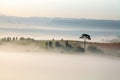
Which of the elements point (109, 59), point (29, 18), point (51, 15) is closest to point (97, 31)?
point (109, 59)

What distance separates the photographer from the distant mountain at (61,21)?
1.65m

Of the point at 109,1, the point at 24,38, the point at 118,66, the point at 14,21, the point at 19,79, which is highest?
the point at 109,1

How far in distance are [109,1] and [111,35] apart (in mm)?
259

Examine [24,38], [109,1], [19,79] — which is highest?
[109,1]

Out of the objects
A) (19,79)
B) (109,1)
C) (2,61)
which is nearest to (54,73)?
(19,79)

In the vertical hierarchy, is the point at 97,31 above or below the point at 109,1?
below

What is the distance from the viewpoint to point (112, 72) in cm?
163

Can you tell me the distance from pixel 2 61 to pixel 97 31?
2.48 feet

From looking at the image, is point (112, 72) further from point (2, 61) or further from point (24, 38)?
point (2, 61)

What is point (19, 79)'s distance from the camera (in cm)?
166

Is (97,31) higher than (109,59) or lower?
higher

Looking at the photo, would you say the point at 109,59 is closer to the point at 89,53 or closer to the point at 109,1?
the point at 89,53

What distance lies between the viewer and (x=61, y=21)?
1.67 meters

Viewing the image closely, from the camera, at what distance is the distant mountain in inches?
65.1
